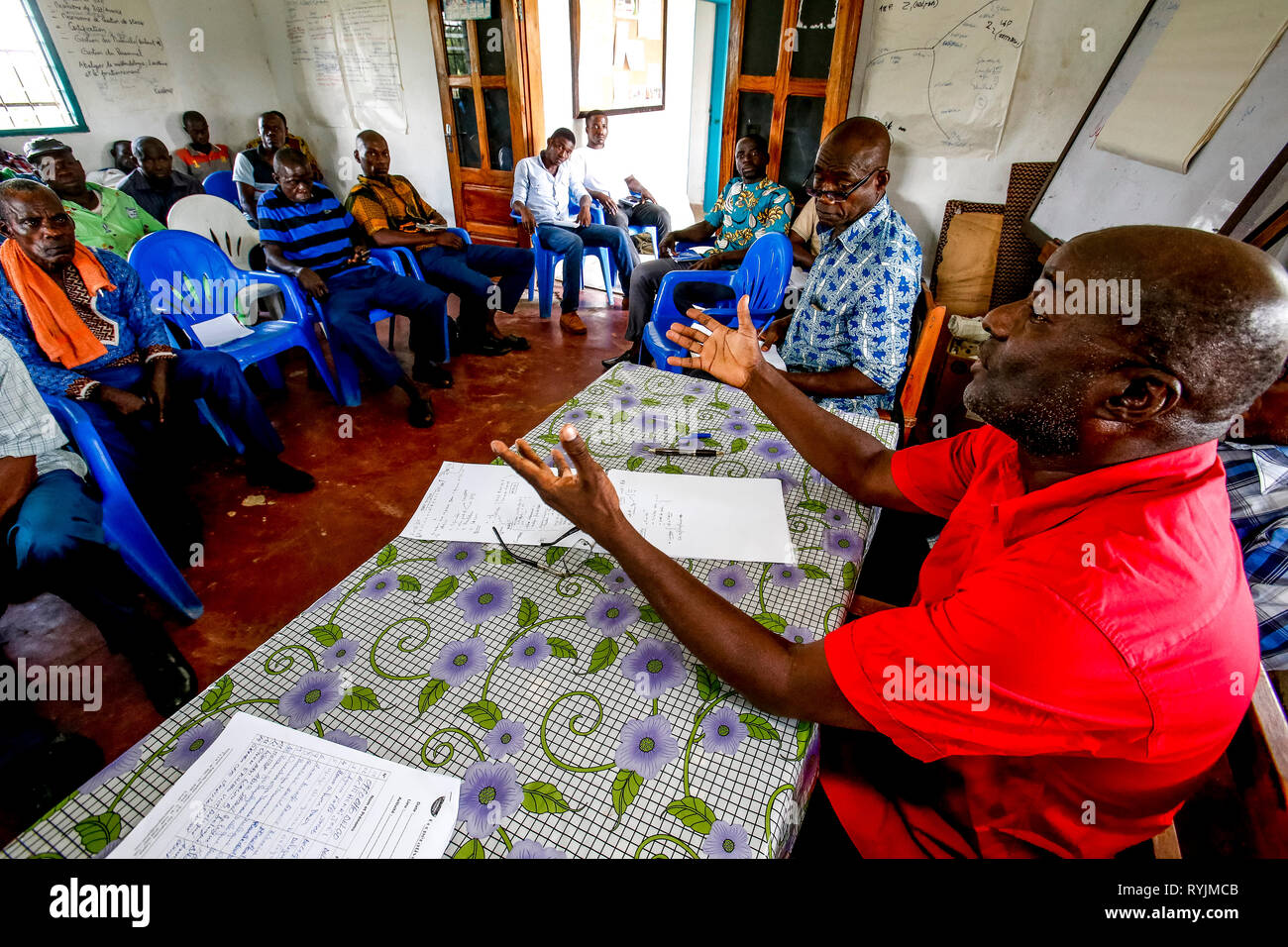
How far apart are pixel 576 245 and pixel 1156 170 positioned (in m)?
3.51

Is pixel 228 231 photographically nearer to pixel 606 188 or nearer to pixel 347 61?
pixel 606 188

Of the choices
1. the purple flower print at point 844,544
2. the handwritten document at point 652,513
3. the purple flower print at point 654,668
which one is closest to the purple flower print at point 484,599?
the handwritten document at point 652,513

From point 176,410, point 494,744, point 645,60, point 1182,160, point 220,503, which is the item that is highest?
point 645,60

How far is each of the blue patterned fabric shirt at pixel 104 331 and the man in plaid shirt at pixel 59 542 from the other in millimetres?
488

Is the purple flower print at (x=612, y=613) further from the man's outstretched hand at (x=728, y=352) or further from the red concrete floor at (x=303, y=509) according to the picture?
the red concrete floor at (x=303, y=509)

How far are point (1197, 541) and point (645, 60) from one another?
738 centimetres

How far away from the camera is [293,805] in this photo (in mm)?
674

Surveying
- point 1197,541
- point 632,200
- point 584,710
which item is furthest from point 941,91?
point 584,710

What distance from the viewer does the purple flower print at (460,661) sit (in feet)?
2.77

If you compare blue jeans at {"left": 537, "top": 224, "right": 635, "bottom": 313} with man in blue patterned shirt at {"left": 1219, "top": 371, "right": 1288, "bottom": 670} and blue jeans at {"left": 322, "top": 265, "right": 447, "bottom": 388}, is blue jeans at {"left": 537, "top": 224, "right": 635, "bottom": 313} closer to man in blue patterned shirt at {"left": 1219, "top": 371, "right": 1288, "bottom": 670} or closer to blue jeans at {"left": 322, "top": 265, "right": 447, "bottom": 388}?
blue jeans at {"left": 322, "top": 265, "right": 447, "bottom": 388}

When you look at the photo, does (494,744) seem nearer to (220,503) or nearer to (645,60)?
(220,503)

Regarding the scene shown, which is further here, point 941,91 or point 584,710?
point 941,91

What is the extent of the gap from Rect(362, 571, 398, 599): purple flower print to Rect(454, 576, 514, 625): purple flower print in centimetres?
12

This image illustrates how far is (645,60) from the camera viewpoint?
643 cm
